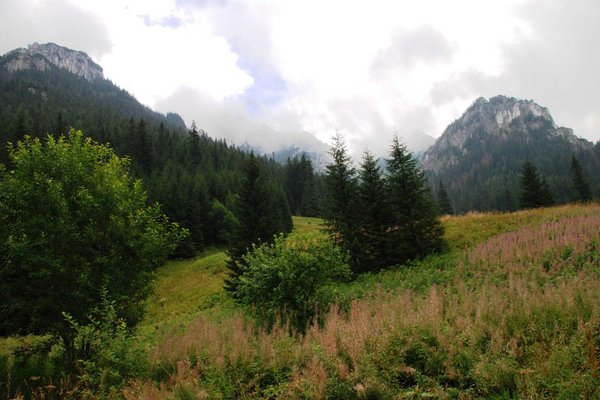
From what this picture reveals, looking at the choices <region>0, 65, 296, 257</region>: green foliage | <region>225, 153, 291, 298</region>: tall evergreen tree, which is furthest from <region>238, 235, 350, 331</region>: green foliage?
<region>0, 65, 296, 257</region>: green foliage

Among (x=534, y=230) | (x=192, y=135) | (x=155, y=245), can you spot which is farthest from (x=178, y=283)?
(x=192, y=135)

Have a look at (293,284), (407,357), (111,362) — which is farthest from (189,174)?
(407,357)

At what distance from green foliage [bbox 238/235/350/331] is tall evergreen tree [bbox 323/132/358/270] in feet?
26.5

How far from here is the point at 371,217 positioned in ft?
62.0

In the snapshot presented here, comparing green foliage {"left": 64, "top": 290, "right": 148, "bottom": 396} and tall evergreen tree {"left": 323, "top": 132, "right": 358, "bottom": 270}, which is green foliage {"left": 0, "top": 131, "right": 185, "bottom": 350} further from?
tall evergreen tree {"left": 323, "top": 132, "right": 358, "bottom": 270}

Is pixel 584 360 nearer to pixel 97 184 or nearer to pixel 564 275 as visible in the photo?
pixel 564 275

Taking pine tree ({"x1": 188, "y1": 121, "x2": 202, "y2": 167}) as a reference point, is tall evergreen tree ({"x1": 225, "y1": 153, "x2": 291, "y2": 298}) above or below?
below

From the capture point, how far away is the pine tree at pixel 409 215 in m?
17.7

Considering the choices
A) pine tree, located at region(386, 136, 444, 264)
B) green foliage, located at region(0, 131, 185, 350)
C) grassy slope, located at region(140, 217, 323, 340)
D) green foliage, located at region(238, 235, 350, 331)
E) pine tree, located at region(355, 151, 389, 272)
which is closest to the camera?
green foliage, located at region(0, 131, 185, 350)

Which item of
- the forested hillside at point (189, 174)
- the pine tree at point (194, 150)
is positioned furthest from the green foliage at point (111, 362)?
the pine tree at point (194, 150)

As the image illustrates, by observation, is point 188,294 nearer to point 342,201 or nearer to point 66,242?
point 342,201

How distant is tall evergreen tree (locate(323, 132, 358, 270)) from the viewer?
18781mm

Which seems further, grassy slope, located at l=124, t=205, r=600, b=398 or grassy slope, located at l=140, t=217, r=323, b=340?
grassy slope, located at l=140, t=217, r=323, b=340

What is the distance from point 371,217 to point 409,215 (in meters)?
2.13
